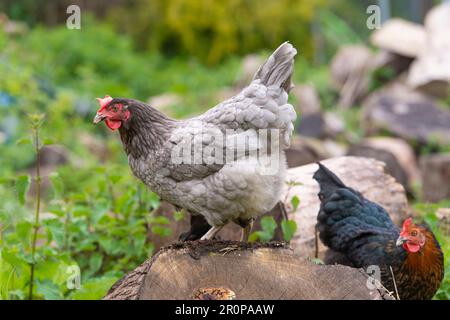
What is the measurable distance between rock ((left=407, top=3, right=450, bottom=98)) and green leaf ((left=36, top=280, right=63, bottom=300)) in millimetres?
8963

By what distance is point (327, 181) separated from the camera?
4746mm

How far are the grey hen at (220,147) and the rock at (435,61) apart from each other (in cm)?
876

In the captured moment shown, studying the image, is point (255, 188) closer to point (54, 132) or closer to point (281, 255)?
point (281, 255)

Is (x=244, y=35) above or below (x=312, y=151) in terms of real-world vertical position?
above

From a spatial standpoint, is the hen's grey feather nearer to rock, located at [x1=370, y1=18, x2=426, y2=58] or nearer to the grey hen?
the grey hen

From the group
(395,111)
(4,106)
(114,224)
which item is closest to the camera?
(114,224)

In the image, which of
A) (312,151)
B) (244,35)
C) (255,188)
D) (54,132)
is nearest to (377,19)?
(255,188)

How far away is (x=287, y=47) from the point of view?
12.2ft

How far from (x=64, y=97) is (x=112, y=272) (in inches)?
174

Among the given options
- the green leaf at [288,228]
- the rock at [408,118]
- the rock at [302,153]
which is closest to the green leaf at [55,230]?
the green leaf at [288,228]

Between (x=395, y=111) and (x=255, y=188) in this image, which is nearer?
(x=255, y=188)

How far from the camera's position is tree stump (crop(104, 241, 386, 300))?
310 cm

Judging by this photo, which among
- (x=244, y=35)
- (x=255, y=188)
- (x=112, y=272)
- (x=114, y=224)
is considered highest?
(x=244, y=35)

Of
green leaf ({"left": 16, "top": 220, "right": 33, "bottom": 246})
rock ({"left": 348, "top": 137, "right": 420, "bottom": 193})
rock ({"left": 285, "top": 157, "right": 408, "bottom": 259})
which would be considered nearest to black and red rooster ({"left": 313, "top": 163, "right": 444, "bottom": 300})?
rock ({"left": 285, "top": 157, "right": 408, "bottom": 259})
